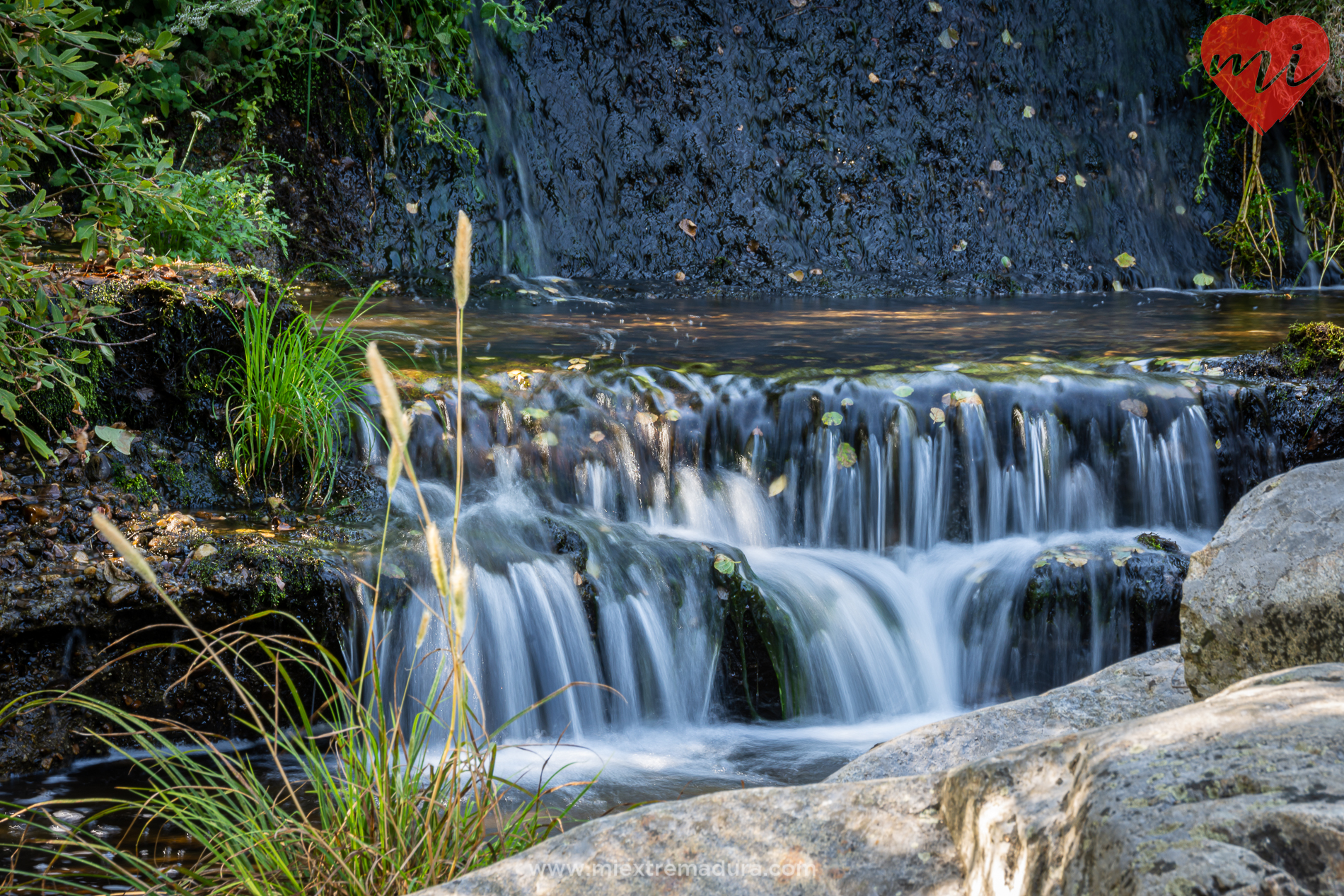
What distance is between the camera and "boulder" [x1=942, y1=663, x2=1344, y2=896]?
0.99 metres

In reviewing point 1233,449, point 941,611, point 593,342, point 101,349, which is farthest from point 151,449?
point 1233,449

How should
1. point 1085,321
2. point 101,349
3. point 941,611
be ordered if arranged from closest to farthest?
point 101,349
point 941,611
point 1085,321

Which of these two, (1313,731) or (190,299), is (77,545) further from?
(1313,731)

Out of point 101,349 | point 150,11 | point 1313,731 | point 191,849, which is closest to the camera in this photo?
point 1313,731

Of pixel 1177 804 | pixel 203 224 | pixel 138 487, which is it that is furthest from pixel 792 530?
pixel 1177 804

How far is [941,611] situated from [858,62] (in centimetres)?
651

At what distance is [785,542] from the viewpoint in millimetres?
4426

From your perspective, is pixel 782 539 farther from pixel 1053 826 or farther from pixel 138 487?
pixel 1053 826

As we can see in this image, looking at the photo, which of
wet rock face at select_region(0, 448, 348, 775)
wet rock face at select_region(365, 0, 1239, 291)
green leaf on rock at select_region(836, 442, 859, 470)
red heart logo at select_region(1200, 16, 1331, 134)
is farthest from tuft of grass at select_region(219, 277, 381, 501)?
red heart logo at select_region(1200, 16, 1331, 134)

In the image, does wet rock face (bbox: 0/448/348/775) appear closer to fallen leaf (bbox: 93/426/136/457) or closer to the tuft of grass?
fallen leaf (bbox: 93/426/136/457)

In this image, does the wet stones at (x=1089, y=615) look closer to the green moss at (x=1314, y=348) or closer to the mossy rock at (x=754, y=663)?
the mossy rock at (x=754, y=663)

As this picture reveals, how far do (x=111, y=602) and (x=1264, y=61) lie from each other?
10181mm

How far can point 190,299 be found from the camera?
3.75 metres

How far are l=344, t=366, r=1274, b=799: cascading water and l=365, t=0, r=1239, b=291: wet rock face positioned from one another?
12.2ft
